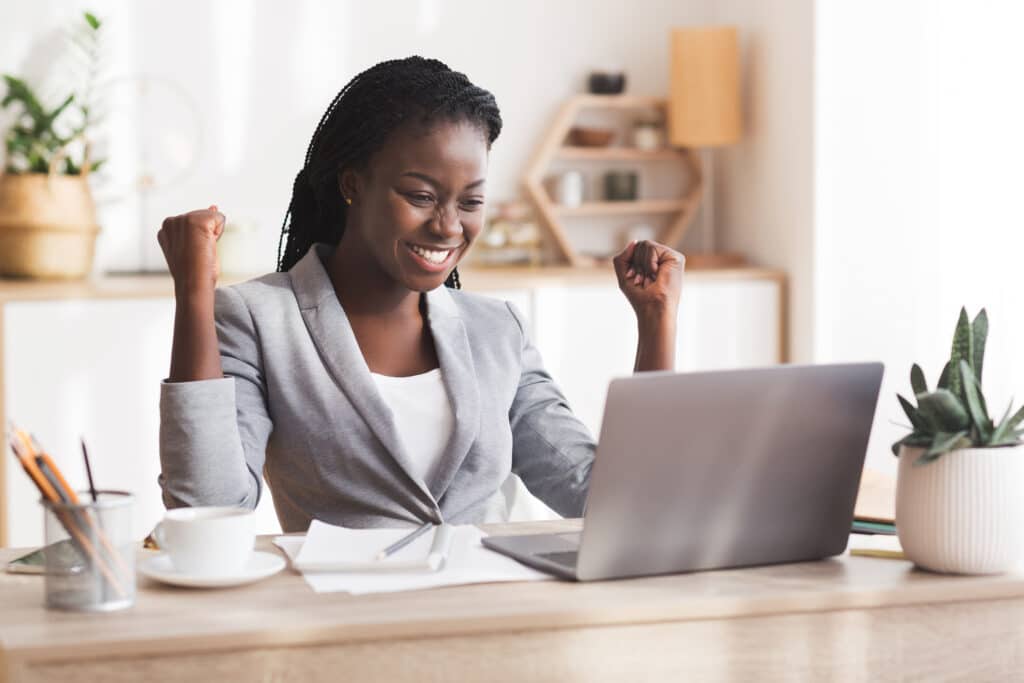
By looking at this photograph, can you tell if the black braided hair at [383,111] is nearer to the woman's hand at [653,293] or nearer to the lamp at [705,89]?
the woman's hand at [653,293]

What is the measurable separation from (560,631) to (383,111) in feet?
2.65

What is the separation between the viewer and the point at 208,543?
1309mm

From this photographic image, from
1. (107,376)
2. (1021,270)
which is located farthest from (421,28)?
(1021,270)

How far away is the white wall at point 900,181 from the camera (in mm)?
3520

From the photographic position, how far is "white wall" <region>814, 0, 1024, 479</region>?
3520mm

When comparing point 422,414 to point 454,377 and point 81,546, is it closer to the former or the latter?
point 454,377

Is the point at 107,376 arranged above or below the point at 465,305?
below

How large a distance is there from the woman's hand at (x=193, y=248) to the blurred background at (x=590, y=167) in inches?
77.6

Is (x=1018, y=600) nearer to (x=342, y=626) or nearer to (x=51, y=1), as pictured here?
(x=342, y=626)

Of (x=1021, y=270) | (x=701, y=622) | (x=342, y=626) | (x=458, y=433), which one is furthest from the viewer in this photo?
(x=1021, y=270)

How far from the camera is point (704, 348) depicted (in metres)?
3.88

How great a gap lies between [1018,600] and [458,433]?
72 cm

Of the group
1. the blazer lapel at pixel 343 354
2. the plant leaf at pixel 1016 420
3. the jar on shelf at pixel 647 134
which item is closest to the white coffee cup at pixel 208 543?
the blazer lapel at pixel 343 354

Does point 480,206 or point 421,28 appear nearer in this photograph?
point 480,206
